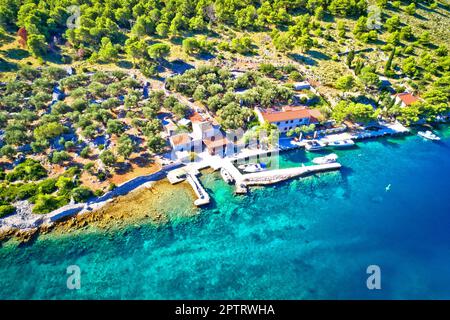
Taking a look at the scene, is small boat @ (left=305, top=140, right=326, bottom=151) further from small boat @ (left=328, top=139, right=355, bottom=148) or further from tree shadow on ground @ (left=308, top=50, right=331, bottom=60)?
tree shadow on ground @ (left=308, top=50, right=331, bottom=60)

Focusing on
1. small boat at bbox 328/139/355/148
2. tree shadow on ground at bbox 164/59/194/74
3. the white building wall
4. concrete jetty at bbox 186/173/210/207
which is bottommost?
concrete jetty at bbox 186/173/210/207

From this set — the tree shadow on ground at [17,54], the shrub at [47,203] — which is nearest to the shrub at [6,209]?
the shrub at [47,203]

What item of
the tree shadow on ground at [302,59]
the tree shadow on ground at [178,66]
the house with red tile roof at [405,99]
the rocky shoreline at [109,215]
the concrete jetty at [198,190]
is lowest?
the rocky shoreline at [109,215]

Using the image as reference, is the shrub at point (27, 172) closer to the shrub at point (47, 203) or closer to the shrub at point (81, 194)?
the shrub at point (47, 203)

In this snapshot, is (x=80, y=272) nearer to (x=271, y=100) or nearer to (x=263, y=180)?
(x=263, y=180)

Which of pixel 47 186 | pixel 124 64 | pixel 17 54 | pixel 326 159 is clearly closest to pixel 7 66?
pixel 17 54

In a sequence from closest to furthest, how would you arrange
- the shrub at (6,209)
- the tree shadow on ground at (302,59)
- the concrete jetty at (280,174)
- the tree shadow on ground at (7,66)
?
1. the shrub at (6,209)
2. the concrete jetty at (280,174)
3. the tree shadow on ground at (7,66)
4. the tree shadow on ground at (302,59)

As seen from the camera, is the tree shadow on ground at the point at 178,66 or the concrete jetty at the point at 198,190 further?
the tree shadow on ground at the point at 178,66

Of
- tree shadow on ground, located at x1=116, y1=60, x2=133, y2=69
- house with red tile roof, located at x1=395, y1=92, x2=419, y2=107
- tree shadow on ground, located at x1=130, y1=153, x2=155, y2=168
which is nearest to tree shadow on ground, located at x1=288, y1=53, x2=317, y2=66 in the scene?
house with red tile roof, located at x1=395, y1=92, x2=419, y2=107
